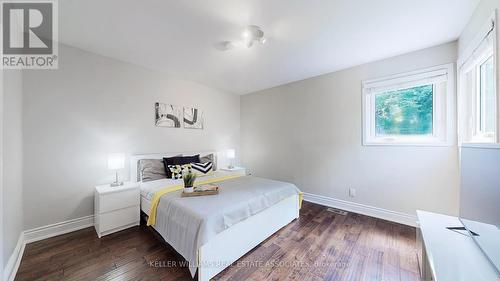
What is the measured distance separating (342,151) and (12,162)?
13.3 ft

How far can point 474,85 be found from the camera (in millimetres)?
1885

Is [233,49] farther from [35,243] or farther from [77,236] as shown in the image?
[35,243]

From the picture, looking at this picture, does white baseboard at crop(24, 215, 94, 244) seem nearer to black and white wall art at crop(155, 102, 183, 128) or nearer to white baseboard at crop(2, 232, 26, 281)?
white baseboard at crop(2, 232, 26, 281)

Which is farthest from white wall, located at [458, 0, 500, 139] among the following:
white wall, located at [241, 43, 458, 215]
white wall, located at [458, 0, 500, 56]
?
white wall, located at [241, 43, 458, 215]

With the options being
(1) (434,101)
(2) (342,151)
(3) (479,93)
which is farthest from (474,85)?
(2) (342,151)

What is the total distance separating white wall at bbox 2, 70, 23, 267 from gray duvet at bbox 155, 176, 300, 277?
1.14 metres

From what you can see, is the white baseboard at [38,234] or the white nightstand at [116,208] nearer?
the white baseboard at [38,234]

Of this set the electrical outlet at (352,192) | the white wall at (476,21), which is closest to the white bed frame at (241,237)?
the electrical outlet at (352,192)

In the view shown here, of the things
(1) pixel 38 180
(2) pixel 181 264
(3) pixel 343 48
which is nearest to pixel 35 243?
(1) pixel 38 180

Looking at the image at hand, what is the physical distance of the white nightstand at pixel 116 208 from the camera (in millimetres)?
2168

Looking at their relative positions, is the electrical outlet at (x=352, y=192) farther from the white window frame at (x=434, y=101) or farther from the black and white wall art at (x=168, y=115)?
the black and white wall art at (x=168, y=115)

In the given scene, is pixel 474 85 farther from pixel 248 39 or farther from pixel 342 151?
pixel 248 39

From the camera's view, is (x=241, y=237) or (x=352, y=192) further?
(x=352, y=192)

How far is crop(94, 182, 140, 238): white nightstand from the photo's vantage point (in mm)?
2168
